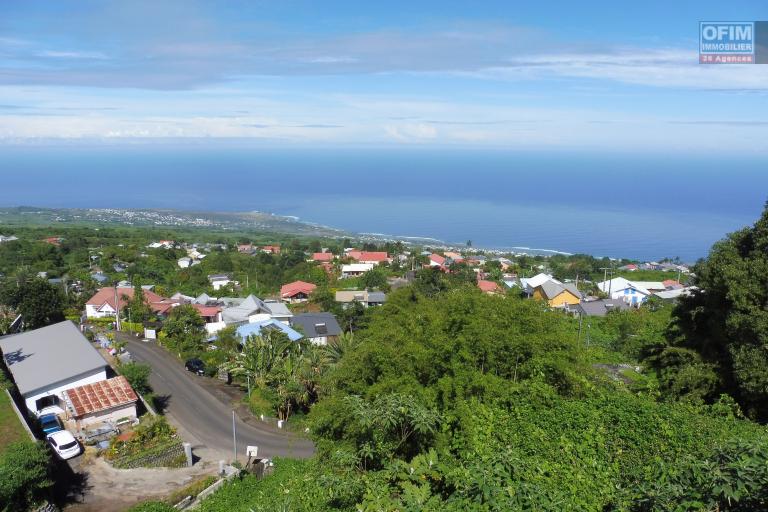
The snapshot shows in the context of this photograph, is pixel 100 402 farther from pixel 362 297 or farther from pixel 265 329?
pixel 362 297

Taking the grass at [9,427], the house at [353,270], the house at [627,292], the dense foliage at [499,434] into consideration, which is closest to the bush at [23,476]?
the grass at [9,427]

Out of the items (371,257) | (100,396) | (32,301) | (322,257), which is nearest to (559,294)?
(371,257)

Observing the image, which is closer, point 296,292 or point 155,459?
point 155,459

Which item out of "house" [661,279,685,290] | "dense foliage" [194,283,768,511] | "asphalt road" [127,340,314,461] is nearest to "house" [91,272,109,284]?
"asphalt road" [127,340,314,461]

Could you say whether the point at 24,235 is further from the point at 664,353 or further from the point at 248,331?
the point at 664,353

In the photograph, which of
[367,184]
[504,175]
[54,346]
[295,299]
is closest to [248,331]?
A: [54,346]
